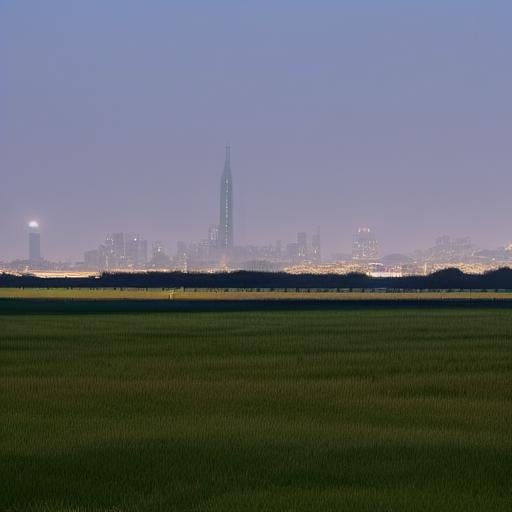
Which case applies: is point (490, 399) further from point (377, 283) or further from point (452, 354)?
point (377, 283)

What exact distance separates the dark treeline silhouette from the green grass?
135984 millimetres

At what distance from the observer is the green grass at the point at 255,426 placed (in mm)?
14180

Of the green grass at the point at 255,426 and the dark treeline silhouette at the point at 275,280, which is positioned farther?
the dark treeline silhouette at the point at 275,280

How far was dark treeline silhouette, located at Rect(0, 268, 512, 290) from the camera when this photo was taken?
17725 cm

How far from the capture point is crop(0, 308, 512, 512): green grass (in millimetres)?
14180

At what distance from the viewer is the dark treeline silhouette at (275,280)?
177250 mm

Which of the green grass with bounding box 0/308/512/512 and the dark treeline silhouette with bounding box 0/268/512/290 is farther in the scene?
the dark treeline silhouette with bounding box 0/268/512/290

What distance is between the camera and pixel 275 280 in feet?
615

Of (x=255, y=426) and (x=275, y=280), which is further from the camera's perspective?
(x=275, y=280)

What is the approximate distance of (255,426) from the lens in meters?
20.0

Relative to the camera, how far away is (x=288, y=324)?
57.5 meters

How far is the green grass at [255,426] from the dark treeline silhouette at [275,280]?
13598cm

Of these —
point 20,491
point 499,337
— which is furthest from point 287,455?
point 499,337

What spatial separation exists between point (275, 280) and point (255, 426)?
6594 inches
